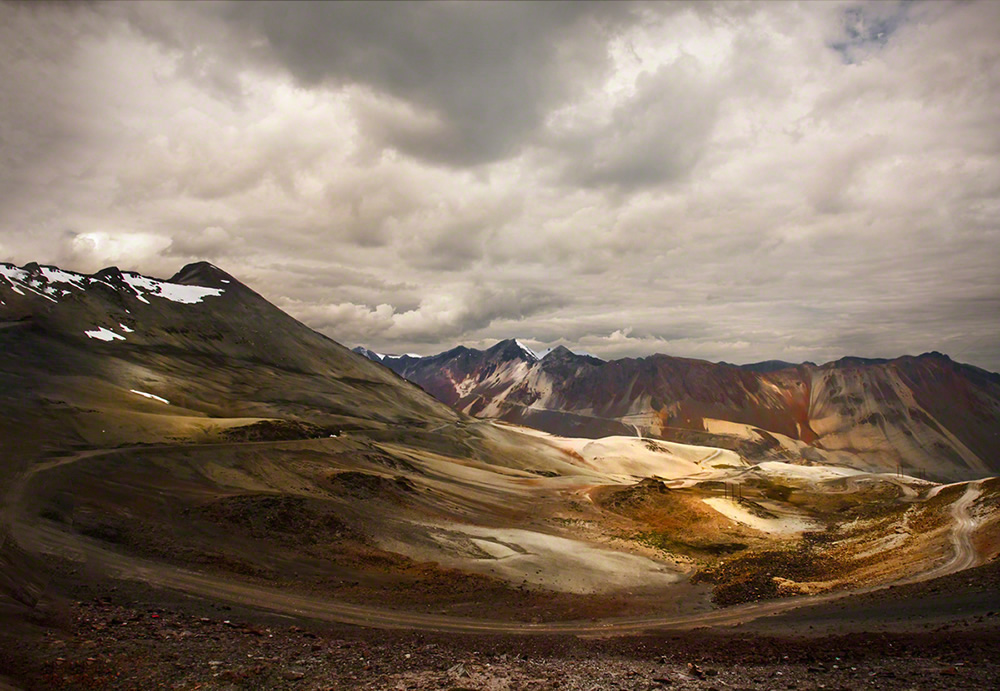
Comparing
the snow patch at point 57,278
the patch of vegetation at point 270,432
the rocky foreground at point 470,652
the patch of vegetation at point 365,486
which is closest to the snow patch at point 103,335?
the snow patch at point 57,278

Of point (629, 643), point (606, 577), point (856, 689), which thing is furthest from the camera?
point (606, 577)

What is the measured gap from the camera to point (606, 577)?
5600cm

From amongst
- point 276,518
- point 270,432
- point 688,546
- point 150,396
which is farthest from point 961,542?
point 150,396

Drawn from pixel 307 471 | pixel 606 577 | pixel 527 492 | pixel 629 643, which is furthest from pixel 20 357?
pixel 629 643

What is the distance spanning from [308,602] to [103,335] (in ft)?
539

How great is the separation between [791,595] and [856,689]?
2766 cm

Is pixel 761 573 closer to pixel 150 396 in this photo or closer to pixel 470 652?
pixel 470 652

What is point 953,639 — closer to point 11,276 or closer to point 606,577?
point 606,577

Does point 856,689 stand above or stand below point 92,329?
below

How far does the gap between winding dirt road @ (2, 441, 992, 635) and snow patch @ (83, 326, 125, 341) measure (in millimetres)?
138643

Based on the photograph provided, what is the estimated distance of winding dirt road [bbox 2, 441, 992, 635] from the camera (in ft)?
119

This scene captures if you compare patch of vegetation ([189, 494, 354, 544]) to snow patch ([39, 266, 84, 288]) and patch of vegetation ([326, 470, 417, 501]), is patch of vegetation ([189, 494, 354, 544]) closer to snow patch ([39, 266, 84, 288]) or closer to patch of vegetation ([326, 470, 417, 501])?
patch of vegetation ([326, 470, 417, 501])

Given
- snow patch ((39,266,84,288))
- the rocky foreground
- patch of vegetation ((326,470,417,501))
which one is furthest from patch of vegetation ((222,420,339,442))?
snow patch ((39,266,84,288))

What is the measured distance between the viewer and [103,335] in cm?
16500
